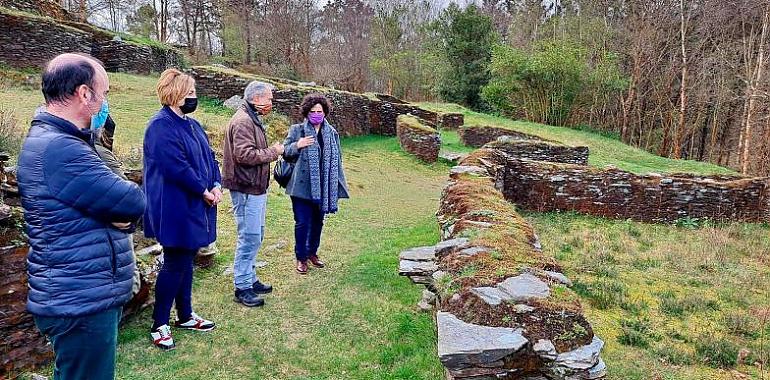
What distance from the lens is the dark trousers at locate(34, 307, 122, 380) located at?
2092 mm

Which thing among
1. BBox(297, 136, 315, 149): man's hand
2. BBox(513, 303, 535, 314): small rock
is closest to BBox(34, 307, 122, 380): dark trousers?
BBox(513, 303, 535, 314): small rock

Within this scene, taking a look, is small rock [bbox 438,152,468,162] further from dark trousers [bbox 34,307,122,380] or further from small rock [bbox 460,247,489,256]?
dark trousers [bbox 34,307,122,380]

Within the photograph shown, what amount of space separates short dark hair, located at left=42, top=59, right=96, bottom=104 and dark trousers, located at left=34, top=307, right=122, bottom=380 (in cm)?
92

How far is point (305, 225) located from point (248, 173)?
1.07m

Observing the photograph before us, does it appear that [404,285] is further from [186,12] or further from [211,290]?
[186,12]

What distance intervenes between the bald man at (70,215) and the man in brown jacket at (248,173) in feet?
6.19

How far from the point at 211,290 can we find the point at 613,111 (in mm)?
27593

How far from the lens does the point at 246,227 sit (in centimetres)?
418

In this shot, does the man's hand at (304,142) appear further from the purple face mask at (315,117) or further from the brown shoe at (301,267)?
the brown shoe at (301,267)

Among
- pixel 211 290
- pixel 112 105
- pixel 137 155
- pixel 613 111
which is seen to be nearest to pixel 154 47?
pixel 112 105

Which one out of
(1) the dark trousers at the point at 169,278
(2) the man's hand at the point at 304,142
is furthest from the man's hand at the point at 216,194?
(2) the man's hand at the point at 304,142

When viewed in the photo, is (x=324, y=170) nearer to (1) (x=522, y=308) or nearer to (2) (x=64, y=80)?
(1) (x=522, y=308)

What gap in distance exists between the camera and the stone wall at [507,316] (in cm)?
260

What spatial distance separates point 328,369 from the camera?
3408 mm
